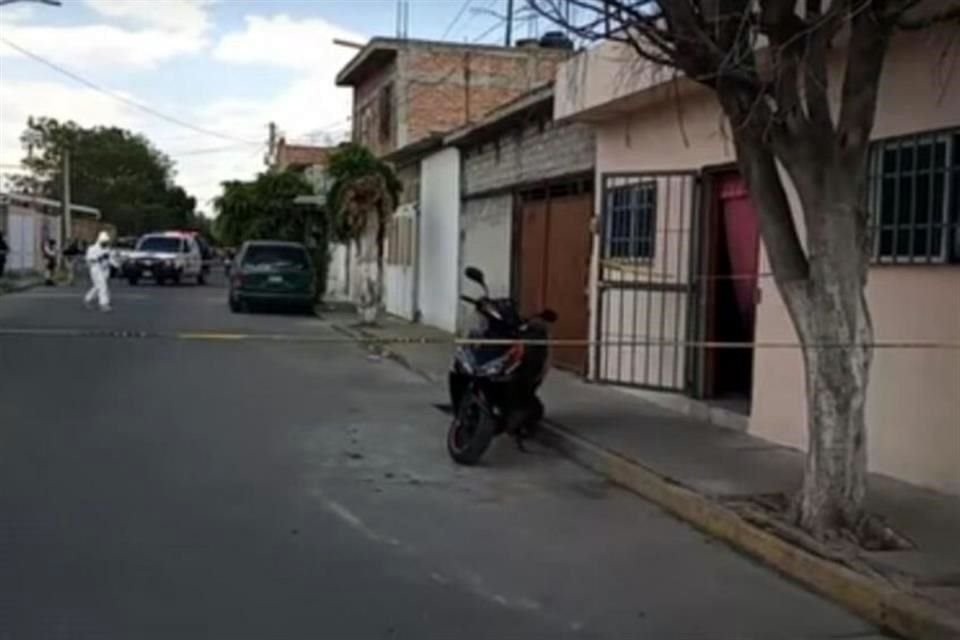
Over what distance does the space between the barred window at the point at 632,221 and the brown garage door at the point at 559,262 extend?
209 centimetres

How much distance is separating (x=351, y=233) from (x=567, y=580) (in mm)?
23106

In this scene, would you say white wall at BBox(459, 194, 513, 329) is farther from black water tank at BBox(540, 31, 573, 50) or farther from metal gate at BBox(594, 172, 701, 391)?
black water tank at BBox(540, 31, 573, 50)

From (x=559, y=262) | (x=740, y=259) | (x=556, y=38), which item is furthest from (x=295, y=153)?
(x=556, y=38)

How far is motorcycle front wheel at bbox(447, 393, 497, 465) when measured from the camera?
11016 mm

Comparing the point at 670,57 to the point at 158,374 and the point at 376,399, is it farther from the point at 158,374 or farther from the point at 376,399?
the point at 158,374

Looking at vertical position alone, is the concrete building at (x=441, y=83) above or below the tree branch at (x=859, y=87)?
above

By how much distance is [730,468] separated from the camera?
401 inches

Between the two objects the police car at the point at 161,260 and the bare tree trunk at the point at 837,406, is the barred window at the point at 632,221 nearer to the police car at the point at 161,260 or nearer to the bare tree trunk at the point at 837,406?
the bare tree trunk at the point at 837,406

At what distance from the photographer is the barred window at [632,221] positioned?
47.3 ft

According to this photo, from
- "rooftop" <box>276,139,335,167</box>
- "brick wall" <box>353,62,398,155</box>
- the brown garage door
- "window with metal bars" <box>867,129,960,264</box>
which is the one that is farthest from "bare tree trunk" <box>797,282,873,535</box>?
"rooftop" <box>276,139,335,167</box>

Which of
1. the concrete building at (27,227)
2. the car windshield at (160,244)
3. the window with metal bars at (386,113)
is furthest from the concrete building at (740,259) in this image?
the concrete building at (27,227)

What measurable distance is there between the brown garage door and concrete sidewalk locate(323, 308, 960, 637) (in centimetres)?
124

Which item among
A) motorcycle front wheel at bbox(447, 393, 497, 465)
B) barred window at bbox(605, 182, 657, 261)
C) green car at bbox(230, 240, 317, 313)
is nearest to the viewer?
motorcycle front wheel at bbox(447, 393, 497, 465)

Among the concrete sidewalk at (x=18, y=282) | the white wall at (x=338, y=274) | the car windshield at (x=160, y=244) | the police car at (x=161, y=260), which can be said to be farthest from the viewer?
the car windshield at (x=160, y=244)
